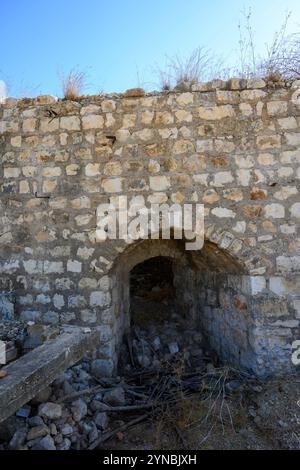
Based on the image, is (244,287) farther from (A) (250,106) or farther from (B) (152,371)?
(A) (250,106)

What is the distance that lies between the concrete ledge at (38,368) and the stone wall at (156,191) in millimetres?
796

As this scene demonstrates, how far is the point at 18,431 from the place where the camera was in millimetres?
2359

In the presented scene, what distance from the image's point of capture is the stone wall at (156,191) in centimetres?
356

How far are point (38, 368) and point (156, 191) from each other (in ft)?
6.55

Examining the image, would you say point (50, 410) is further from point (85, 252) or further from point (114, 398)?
point (85, 252)

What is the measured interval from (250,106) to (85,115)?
169 cm

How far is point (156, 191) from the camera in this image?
12.0 ft

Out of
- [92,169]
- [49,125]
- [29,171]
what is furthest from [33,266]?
Result: [49,125]

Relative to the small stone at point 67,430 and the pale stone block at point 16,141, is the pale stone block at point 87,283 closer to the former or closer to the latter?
the small stone at point 67,430

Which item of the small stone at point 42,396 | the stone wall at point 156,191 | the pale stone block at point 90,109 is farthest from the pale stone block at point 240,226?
the small stone at point 42,396
